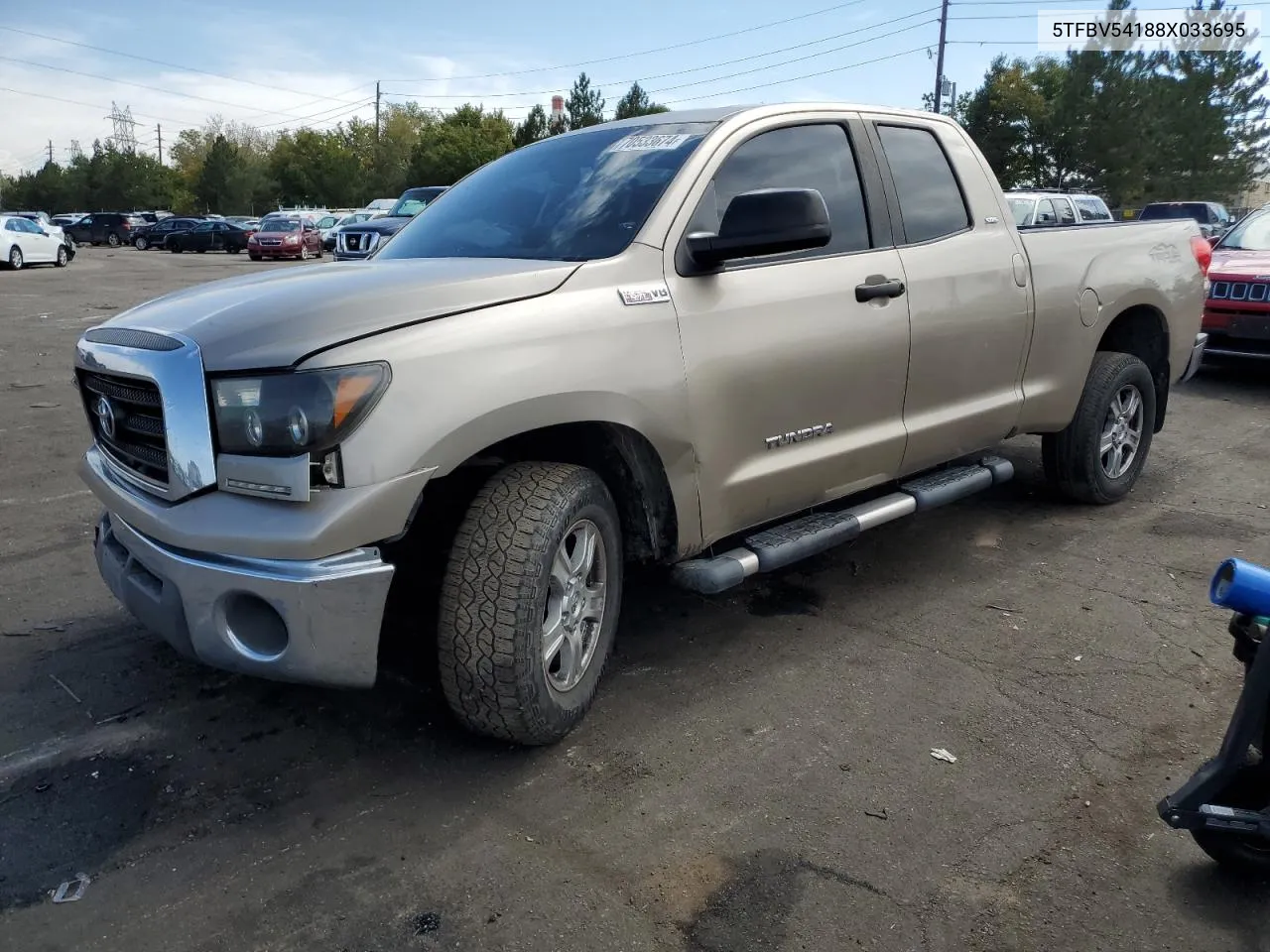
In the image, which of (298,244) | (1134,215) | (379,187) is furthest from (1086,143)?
Answer: (379,187)

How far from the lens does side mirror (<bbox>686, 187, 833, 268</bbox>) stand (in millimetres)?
3127

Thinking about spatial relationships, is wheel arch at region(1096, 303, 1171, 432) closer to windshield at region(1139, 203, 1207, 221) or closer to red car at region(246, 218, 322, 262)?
windshield at region(1139, 203, 1207, 221)

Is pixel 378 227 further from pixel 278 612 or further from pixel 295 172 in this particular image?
pixel 295 172

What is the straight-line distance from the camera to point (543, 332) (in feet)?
9.45

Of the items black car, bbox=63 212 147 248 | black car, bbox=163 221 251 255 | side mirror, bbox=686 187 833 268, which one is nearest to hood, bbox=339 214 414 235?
side mirror, bbox=686 187 833 268

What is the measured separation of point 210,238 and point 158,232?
443cm

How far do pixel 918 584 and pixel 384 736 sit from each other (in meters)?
2.43

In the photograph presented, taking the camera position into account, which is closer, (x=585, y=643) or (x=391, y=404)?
(x=391, y=404)

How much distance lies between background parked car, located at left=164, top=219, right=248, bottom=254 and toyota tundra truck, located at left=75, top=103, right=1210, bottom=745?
1642 inches

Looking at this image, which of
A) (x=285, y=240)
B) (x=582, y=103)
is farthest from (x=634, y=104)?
(x=285, y=240)

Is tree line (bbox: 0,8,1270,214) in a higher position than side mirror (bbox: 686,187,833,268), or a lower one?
higher

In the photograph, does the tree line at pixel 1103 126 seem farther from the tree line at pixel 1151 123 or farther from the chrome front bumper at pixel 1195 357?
the chrome front bumper at pixel 1195 357

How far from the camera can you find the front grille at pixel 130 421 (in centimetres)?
283

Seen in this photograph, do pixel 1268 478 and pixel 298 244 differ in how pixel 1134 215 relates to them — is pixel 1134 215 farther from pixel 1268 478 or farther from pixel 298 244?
pixel 1268 478
